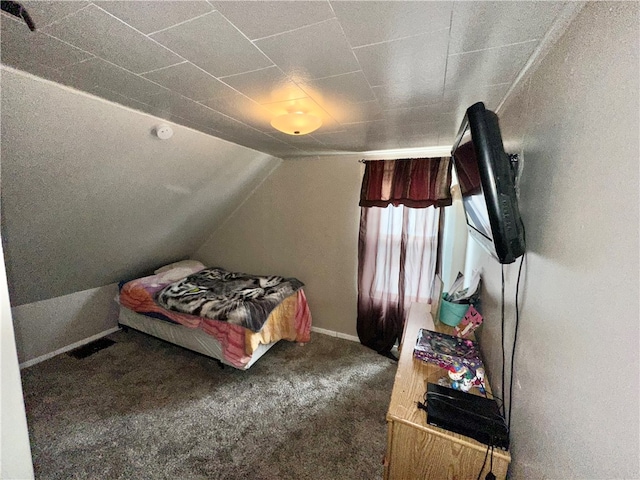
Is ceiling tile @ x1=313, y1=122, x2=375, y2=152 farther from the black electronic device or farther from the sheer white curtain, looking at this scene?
the black electronic device

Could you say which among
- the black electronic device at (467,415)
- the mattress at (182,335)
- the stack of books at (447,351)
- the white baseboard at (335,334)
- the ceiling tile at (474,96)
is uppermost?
the ceiling tile at (474,96)

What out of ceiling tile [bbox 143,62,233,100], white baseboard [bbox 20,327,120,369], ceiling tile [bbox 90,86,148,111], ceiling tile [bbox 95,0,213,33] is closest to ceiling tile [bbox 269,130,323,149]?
ceiling tile [bbox 143,62,233,100]

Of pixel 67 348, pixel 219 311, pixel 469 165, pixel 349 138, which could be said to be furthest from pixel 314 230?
pixel 67 348

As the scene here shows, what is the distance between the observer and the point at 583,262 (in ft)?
2.12

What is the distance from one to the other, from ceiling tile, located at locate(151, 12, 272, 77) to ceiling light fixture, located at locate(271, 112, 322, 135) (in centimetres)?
34

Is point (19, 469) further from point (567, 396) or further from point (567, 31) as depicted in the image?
point (567, 31)

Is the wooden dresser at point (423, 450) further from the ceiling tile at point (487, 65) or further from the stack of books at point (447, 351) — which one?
the ceiling tile at point (487, 65)

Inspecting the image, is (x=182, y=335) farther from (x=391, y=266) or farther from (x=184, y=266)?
(x=391, y=266)

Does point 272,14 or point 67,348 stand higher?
point 272,14

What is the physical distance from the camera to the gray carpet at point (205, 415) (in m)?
1.64

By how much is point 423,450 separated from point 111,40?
80.9 inches

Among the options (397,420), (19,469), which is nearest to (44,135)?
(19,469)

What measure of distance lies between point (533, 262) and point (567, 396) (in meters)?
0.44

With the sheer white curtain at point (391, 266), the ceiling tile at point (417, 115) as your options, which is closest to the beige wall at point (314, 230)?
the sheer white curtain at point (391, 266)
